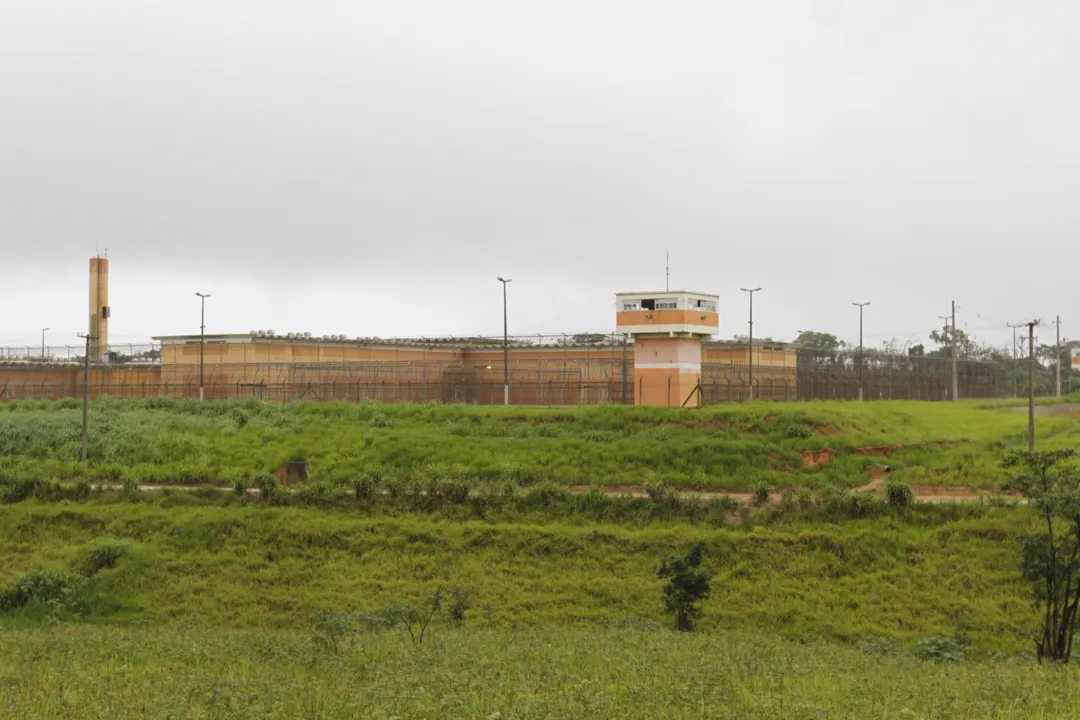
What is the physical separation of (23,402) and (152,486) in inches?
867

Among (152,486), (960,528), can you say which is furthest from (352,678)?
(152,486)

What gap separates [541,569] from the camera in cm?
3231

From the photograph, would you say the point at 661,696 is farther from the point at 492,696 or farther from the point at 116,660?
the point at 116,660

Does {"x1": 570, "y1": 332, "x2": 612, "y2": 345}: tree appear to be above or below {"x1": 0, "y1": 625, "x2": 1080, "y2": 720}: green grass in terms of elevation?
above

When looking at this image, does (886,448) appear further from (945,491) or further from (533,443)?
(533,443)

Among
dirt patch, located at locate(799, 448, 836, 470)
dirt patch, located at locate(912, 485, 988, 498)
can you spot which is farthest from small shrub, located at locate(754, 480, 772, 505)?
dirt patch, located at locate(912, 485, 988, 498)

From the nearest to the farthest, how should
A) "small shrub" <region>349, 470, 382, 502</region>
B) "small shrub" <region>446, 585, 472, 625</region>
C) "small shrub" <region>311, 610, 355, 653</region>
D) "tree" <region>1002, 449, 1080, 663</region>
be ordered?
"small shrub" <region>311, 610, 355, 653</region> < "tree" <region>1002, 449, 1080, 663</region> < "small shrub" <region>446, 585, 472, 625</region> < "small shrub" <region>349, 470, 382, 502</region>

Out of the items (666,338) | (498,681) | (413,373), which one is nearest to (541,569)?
(498,681)

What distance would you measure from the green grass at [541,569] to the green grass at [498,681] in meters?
8.16

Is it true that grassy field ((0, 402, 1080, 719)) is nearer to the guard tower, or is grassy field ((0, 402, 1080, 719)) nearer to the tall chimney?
the guard tower

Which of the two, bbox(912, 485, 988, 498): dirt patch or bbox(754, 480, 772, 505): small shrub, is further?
bbox(912, 485, 988, 498): dirt patch

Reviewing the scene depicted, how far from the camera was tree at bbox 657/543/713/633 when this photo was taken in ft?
91.3

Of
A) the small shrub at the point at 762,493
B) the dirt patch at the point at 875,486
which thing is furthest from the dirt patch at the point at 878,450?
the small shrub at the point at 762,493

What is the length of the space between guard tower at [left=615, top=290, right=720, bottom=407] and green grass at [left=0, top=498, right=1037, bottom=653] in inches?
739
